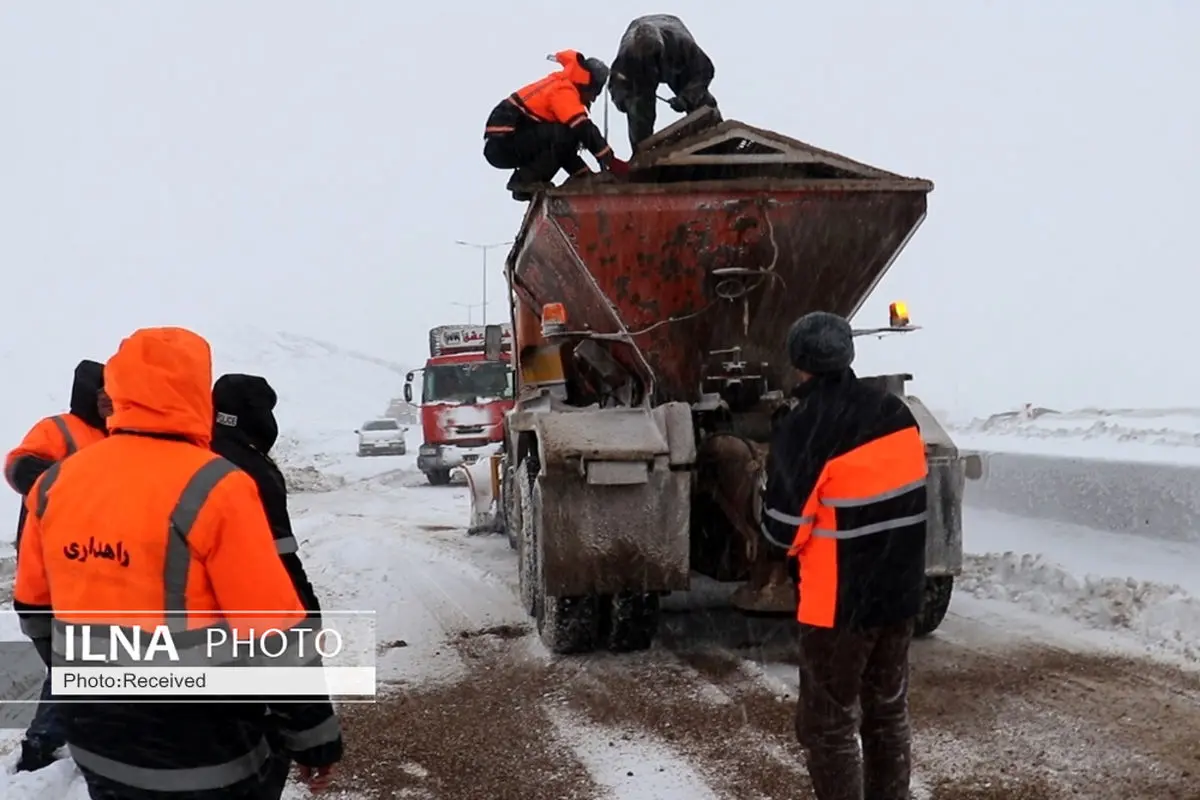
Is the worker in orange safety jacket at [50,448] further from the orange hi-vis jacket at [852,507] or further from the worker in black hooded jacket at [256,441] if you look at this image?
the orange hi-vis jacket at [852,507]

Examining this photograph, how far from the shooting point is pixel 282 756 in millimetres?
2404

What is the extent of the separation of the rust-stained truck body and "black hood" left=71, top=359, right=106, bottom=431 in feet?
6.84

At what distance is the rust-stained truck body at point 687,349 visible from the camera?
5.39 metres

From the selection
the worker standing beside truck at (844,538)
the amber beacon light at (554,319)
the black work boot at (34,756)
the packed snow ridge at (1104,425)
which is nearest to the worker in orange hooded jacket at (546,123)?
the amber beacon light at (554,319)

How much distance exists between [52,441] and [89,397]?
23 cm

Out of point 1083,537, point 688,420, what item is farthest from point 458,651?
point 1083,537

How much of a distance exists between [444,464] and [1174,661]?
16.2 metres

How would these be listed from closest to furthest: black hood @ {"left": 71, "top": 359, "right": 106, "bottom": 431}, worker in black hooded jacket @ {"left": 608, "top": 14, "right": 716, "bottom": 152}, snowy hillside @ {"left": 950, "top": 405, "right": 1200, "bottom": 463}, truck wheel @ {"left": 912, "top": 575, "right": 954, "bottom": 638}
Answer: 1. black hood @ {"left": 71, "top": 359, "right": 106, "bottom": 431}
2. truck wheel @ {"left": 912, "top": 575, "right": 954, "bottom": 638}
3. worker in black hooded jacket @ {"left": 608, "top": 14, "right": 716, "bottom": 152}
4. snowy hillside @ {"left": 950, "top": 405, "right": 1200, "bottom": 463}

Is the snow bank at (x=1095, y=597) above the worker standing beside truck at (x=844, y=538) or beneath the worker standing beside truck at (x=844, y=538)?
beneath

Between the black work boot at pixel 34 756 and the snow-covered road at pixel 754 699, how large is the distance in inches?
3.1

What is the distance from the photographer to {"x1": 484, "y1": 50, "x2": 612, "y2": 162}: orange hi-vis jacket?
21.2 feet

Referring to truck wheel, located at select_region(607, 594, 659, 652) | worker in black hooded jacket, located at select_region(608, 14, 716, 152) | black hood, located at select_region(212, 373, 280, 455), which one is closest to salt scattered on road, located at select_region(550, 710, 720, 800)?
truck wheel, located at select_region(607, 594, 659, 652)

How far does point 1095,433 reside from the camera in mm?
11398

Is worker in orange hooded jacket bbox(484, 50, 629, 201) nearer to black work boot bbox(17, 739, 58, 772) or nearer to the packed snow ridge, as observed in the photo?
black work boot bbox(17, 739, 58, 772)
